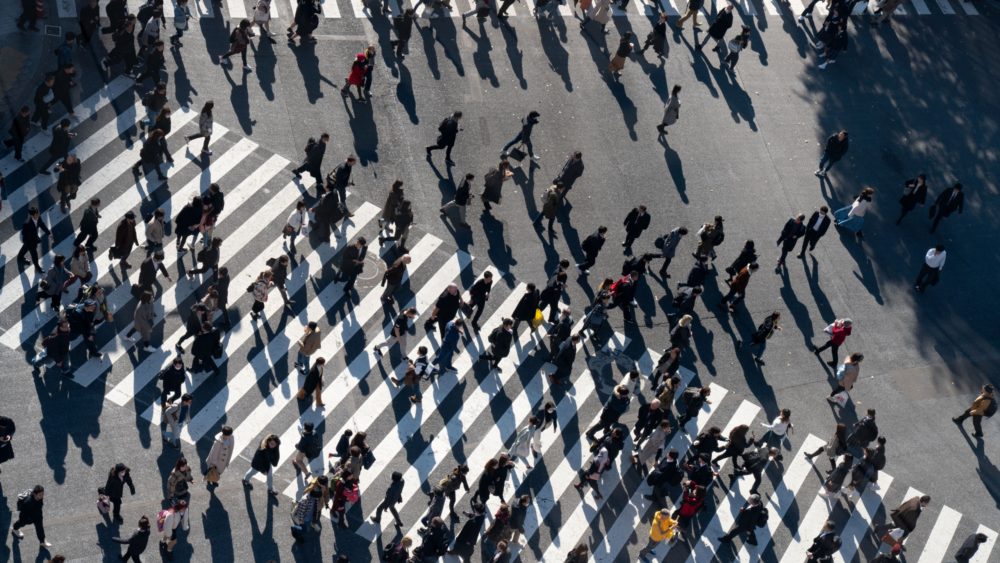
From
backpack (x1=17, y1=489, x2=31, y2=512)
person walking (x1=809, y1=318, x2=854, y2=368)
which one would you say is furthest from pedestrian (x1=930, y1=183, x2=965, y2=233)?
backpack (x1=17, y1=489, x2=31, y2=512)

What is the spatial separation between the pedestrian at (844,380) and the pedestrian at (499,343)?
758cm

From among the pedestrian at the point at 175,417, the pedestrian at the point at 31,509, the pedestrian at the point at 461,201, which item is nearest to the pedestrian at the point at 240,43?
the pedestrian at the point at 461,201

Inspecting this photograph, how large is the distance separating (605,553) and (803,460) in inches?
215

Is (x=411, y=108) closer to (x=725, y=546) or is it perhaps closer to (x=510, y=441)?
(x=510, y=441)

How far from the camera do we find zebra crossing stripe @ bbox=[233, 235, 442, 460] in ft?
89.4

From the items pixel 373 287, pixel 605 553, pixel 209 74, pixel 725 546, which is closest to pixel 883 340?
pixel 725 546

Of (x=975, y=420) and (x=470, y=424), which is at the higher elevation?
(x=470, y=424)

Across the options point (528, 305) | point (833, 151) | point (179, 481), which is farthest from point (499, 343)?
point (833, 151)

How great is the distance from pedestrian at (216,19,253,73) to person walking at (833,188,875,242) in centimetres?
1586

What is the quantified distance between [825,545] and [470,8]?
63.2ft

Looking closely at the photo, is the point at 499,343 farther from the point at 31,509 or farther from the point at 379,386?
the point at 31,509

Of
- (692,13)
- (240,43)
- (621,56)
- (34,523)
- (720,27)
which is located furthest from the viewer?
(692,13)

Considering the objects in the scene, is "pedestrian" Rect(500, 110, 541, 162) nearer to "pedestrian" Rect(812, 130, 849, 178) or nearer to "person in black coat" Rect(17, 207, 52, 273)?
"pedestrian" Rect(812, 130, 849, 178)

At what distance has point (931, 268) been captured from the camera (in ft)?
110
